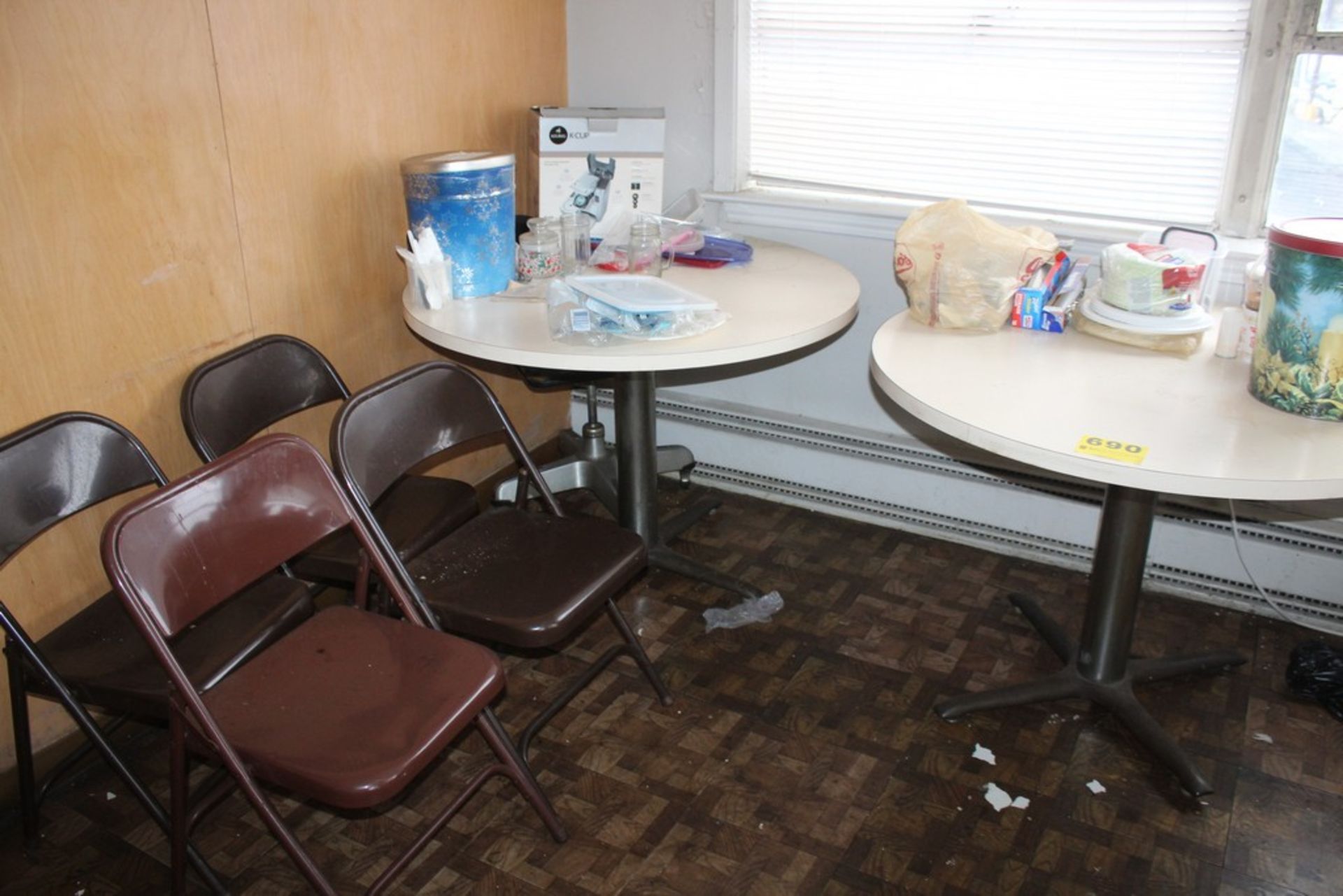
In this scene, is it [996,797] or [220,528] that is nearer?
[220,528]

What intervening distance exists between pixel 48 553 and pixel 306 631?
63cm

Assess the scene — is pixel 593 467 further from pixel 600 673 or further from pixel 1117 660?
pixel 1117 660

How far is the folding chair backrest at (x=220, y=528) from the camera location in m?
1.70

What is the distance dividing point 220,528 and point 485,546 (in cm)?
60

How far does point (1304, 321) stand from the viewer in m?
1.89

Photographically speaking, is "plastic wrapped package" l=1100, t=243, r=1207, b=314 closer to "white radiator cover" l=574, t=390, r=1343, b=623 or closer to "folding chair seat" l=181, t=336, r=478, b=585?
"white radiator cover" l=574, t=390, r=1343, b=623

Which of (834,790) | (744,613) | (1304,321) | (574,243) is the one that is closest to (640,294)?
(574,243)

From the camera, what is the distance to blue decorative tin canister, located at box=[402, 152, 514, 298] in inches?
99.3

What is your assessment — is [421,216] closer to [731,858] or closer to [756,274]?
[756,274]

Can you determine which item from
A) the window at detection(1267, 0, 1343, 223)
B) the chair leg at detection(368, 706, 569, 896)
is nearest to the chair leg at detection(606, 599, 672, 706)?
the chair leg at detection(368, 706, 569, 896)

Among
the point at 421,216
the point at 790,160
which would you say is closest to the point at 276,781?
the point at 421,216

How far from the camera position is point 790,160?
A: 3.23 m

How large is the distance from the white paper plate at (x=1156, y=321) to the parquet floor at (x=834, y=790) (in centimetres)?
88

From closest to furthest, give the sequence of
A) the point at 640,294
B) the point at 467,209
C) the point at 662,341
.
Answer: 1. the point at 662,341
2. the point at 640,294
3. the point at 467,209
